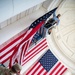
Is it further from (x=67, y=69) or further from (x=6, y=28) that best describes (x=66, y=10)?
(x=6, y=28)

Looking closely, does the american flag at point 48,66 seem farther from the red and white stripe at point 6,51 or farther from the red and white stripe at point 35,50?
the red and white stripe at point 6,51

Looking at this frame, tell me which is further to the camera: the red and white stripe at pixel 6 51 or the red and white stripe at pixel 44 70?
the red and white stripe at pixel 44 70

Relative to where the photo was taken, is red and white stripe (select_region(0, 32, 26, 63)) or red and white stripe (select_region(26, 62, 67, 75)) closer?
red and white stripe (select_region(0, 32, 26, 63))

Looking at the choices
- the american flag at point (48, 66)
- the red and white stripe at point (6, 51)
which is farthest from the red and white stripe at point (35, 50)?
the red and white stripe at point (6, 51)

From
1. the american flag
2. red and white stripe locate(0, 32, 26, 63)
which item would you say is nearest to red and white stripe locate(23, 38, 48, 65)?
the american flag

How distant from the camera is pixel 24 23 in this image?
6406 millimetres

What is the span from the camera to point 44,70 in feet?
23.8

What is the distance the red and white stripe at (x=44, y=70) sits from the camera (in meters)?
6.93

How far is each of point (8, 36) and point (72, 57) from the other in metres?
4.07

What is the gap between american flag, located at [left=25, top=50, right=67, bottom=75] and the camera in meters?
7.03

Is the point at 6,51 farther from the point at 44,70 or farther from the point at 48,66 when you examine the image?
the point at 48,66

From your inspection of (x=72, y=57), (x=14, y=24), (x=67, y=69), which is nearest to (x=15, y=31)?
(x=14, y=24)

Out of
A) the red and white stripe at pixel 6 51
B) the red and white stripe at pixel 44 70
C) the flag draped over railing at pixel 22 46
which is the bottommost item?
the red and white stripe at pixel 44 70

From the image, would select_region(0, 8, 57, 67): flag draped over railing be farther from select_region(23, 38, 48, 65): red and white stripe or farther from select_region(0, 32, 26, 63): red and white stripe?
select_region(23, 38, 48, 65): red and white stripe
